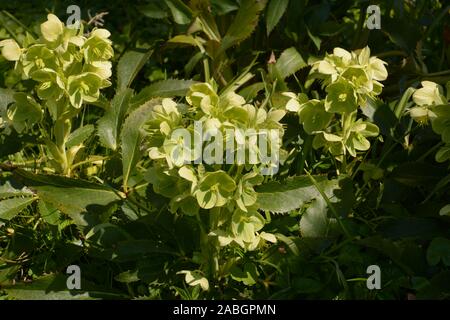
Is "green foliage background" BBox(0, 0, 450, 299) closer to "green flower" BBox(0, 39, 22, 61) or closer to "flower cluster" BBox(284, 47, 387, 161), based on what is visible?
"flower cluster" BBox(284, 47, 387, 161)

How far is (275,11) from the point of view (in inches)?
86.5

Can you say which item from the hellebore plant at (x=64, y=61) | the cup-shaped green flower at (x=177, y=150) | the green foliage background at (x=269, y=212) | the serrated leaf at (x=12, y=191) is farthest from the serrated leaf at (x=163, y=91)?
the cup-shaped green flower at (x=177, y=150)

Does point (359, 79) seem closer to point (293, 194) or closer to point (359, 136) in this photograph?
point (359, 136)

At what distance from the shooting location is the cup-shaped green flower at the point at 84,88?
1.74 metres

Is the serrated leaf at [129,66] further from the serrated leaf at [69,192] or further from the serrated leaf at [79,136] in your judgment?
the serrated leaf at [69,192]

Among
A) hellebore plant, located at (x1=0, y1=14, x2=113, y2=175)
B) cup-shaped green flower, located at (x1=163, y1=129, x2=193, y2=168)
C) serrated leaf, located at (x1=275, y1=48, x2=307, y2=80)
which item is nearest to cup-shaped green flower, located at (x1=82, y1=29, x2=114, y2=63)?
hellebore plant, located at (x1=0, y1=14, x2=113, y2=175)

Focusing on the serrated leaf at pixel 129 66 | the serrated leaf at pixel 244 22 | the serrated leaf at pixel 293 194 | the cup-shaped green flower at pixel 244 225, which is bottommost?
the cup-shaped green flower at pixel 244 225

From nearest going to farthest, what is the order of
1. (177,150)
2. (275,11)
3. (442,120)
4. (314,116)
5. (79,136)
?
(177,150)
(442,120)
(314,116)
(79,136)
(275,11)

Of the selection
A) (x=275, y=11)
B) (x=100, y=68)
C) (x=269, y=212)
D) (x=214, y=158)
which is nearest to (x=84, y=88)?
(x=100, y=68)

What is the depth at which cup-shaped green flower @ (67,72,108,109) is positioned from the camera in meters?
A: 1.74

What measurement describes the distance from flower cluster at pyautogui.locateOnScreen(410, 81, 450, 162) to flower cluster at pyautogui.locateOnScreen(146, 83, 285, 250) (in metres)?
0.37

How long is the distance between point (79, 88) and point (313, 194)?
0.57 metres

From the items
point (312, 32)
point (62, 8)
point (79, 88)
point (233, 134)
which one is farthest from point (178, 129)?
point (62, 8)

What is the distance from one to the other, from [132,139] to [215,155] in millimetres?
400
